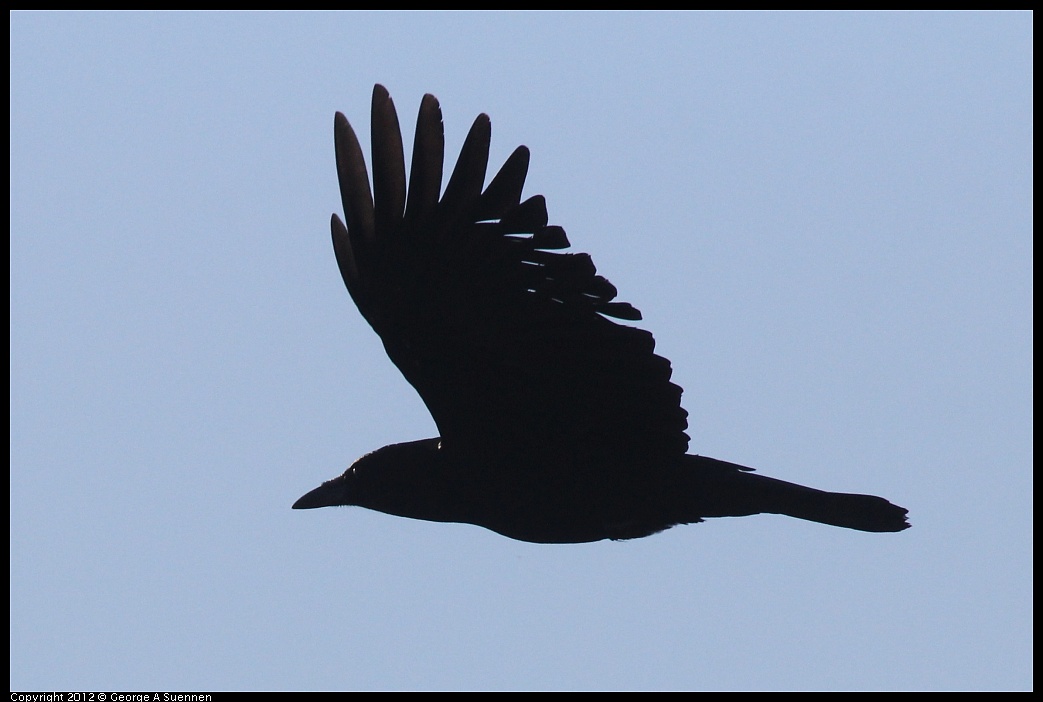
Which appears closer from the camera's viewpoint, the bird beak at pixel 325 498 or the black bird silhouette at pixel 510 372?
the black bird silhouette at pixel 510 372

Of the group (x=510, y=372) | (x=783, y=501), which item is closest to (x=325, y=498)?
(x=510, y=372)

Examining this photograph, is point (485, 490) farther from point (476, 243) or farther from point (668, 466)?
point (476, 243)

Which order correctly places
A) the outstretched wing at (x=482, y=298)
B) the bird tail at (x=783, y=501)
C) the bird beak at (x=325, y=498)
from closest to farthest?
the outstretched wing at (x=482, y=298), the bird tail at (x=783, y=501), the bird beak at (x=325, y=498)

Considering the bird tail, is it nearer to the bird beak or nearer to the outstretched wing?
the outstretched wing

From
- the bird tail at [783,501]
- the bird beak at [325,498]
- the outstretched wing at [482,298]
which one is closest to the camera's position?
the outstretched wing at [482,298]

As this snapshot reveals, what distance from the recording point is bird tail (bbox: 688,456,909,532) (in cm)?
628

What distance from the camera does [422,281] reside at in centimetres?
541

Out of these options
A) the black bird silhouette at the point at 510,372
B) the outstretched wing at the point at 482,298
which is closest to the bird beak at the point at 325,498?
the black bird silhouette at the point at 510,372

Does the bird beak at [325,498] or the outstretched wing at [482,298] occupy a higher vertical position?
the outstretched wing at [482,298]

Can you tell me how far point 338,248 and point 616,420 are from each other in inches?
70.8

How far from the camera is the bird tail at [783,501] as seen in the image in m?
6.28

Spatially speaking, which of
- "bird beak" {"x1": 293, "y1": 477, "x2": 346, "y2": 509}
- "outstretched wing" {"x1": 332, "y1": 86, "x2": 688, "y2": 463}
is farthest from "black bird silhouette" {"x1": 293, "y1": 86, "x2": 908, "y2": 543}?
"bird beak" {"x1": 293, "y1": 477, "x2": 346, "y2": 509}

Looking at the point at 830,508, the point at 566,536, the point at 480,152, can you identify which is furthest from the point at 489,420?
the point at 830,508

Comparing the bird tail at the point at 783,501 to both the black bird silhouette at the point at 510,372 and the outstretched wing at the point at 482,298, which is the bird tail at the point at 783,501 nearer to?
the black bird silhouette at the point at 510,372
